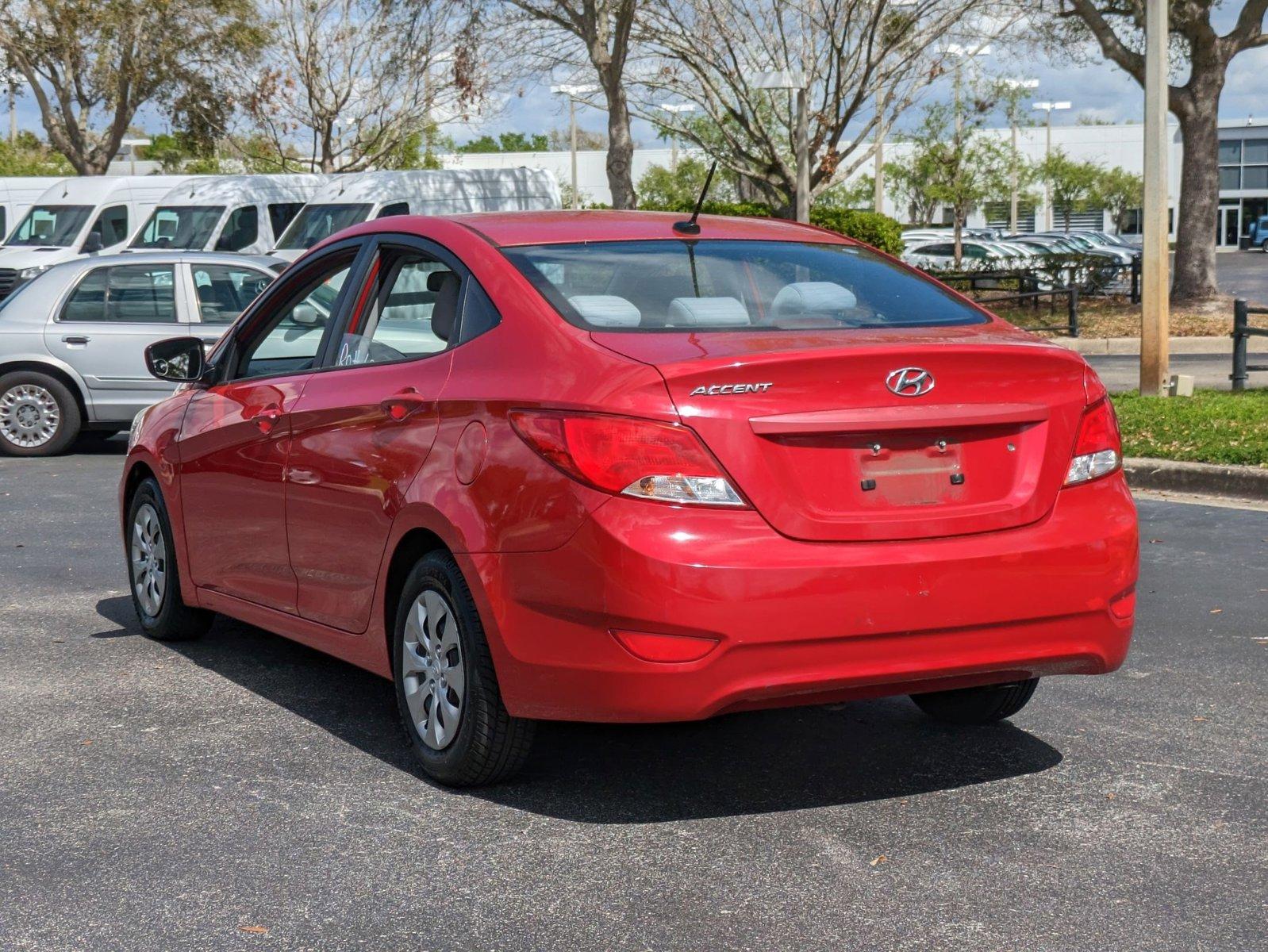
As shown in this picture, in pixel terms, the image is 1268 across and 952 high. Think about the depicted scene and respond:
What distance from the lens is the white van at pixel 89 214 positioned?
28578 millimetres

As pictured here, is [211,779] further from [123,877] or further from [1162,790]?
[1162,790]

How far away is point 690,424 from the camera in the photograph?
420 cm

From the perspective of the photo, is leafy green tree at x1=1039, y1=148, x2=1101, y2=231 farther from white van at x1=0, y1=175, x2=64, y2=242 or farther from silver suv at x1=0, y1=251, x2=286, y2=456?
silver suv at x1=0, y1=251, x2=286, y2=456

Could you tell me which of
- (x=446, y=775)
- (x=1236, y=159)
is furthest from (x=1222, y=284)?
(x=446, y=775)

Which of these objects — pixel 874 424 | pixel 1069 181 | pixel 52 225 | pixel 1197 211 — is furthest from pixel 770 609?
pixel 1069 181

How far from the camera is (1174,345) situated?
23156mm

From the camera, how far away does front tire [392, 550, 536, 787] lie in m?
4.64

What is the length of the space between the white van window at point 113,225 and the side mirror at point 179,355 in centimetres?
2338

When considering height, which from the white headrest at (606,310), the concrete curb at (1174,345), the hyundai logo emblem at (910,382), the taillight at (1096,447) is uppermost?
the white headrest at (606,310)

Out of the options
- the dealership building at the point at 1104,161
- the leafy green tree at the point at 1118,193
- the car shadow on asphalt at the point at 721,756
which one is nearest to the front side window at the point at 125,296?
the car shadow on asphalt at the point at 721,756

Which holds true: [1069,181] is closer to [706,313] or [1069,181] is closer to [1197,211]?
[1197,211]

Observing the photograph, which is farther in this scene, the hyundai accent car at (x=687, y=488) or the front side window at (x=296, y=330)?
the front side window at (x=296, y=330)

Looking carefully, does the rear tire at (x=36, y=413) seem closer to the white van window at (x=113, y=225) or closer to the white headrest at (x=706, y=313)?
the white headrest at (x=706, y=313)

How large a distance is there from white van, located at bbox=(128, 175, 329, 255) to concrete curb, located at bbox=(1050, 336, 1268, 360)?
11932mm
